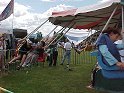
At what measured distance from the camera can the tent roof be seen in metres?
9.73

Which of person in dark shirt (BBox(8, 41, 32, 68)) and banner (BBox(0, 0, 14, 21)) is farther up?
banner (BBox(0, 0, 14, 21))

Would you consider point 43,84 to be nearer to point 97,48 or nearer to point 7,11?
point 97,48

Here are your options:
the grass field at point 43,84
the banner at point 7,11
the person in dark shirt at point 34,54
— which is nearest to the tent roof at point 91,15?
the grass field at point 43,84

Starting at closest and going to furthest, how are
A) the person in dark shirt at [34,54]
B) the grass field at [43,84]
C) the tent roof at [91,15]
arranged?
1. the tent roof at [91,15]
2. the grass field at [43,84]
3. the person in dark shirt at [34,54]

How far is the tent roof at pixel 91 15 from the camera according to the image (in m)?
9.73

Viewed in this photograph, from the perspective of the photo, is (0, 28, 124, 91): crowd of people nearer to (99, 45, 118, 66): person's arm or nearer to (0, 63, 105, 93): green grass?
(99, 45, 118, 66): person's arm

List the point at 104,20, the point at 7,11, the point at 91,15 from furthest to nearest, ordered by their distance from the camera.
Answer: the point at 7,11
the point at 104,20
the point at 91,15

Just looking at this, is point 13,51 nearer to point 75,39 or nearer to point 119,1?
point 75,39

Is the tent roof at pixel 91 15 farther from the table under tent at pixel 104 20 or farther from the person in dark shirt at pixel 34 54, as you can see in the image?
the person in dark shirt at pixel 34 54

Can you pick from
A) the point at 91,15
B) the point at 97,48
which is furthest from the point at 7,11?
the point at 97,48

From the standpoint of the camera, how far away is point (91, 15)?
38.3ft

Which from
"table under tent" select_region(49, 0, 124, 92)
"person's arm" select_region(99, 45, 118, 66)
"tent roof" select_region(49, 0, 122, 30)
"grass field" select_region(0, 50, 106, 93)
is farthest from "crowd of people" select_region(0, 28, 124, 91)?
"tent roof" select_region(49, 0, 122, 30)

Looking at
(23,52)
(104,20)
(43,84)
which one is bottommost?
(43,84)


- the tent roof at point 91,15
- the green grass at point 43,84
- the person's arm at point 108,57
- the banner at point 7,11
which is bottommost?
the green grass at point 43,84
